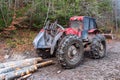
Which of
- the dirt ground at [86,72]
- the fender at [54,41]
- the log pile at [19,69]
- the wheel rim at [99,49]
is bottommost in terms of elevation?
the dirt ground at [86,72]

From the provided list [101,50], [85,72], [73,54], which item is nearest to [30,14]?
[101,50]

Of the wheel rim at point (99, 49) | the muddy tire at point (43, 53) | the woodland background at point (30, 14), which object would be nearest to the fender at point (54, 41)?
the muddy tire at point (43, 53)

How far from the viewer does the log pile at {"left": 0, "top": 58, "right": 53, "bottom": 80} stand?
5.36 m

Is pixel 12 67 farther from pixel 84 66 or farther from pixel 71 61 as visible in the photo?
pixel 84 66

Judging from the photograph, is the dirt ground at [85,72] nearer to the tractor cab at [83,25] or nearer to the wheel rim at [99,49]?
the wheel rim at [99,49]

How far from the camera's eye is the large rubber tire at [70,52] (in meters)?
5.91

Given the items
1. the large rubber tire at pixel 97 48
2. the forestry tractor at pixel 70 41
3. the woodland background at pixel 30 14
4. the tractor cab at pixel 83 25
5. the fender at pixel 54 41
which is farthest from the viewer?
the woodland background at pixel 30 14

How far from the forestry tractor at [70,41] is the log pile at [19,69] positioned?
1.70 ft

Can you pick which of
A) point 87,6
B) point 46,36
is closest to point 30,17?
point 87,6

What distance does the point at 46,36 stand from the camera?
265 inches

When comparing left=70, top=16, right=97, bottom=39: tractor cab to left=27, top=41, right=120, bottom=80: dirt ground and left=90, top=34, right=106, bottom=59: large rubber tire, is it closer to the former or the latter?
left=90, top=34, right=106, bottom=59: large rubber tire

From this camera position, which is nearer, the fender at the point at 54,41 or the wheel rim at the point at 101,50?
the fender at the point at 54,41

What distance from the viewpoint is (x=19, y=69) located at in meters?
5.82

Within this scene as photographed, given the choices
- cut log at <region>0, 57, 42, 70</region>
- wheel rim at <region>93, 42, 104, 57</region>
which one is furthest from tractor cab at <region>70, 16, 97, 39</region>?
cut log at <region>0, 57, 42, 70</region>
